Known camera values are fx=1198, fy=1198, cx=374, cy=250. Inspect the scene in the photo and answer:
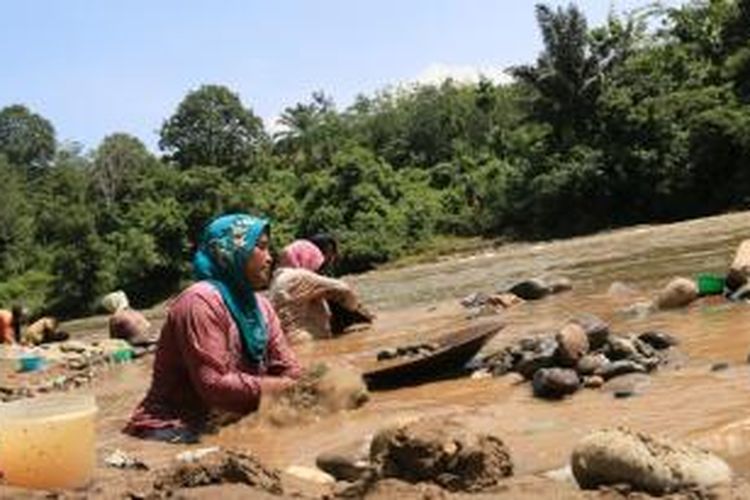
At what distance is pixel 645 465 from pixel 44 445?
189cm

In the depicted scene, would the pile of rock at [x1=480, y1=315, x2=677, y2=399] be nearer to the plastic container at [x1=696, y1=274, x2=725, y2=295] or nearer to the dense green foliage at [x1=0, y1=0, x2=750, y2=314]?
the plastic container at [x1=696, y1=274, x2=725, y2=295]

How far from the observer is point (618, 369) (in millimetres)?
6211

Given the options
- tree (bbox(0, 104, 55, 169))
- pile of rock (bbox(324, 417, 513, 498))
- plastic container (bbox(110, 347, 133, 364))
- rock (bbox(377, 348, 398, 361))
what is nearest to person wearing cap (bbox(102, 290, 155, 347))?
plastic container (bbox(110, 347, 133, 364))

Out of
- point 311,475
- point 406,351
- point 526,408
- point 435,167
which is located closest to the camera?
point 311,475

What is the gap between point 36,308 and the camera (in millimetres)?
53531

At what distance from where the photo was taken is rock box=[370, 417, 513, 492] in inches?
151

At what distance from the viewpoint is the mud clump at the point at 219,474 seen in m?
3.69

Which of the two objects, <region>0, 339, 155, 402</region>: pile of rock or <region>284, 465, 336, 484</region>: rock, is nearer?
<region>284, 465, 336, 484</region>: rock

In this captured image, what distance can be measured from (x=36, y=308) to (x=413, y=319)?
43978mm

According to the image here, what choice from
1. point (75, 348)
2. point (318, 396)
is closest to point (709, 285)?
point (318, 396)

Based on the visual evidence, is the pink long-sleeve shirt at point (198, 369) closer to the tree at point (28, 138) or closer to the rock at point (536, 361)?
the rock at point (536, 361)

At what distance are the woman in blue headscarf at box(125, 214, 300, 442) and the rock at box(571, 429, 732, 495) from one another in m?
2.39

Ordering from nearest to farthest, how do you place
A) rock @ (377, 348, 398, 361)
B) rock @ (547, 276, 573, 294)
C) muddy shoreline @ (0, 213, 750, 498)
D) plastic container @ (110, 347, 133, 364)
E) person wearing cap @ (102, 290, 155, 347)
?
muddy shoreline @ (0, 213, 750, 498) → rock @ (377, 348, 398, 361) → rock @ (547, 276, 573, 294) → plastic container @ (110, 347, 133, 364) → person wearing cap @ (102, 290, 155, 347)

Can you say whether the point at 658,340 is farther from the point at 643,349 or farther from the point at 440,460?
the point at 440,460
